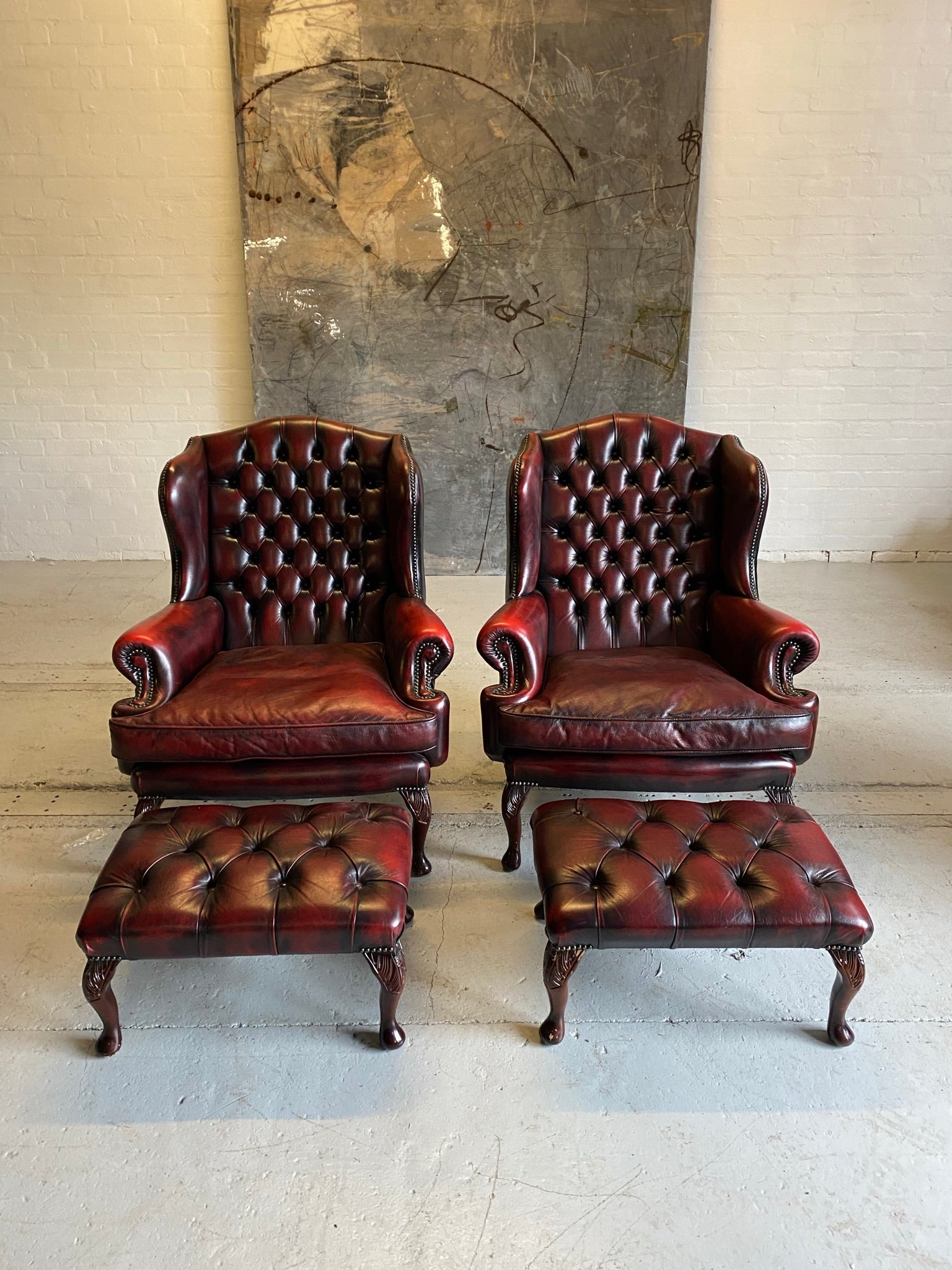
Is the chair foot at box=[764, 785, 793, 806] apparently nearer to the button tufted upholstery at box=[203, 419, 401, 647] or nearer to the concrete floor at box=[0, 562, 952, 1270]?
the concrete floor at box=[0, 562, 952, 1270]

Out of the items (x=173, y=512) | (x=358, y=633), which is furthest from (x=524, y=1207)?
(x=173, y=512)

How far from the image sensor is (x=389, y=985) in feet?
5.80

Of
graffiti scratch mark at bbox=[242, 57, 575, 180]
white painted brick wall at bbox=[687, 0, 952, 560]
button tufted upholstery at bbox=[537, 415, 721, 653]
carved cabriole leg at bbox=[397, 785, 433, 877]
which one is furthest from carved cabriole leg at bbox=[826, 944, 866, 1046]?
graffiti scratch mark at bbox=[242, 57, 575, 180]

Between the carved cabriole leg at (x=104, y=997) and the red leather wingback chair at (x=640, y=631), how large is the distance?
1010 millimetres

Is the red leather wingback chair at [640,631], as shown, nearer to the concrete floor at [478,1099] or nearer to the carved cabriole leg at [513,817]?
the carved cabriole leg at [513,817]

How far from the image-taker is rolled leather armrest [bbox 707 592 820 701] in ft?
7.71

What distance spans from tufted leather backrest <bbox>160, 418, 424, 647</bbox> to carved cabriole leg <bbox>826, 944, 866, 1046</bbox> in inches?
62.1

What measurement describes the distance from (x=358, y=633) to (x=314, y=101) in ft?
8.83

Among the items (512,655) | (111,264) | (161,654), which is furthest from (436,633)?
(111,264)

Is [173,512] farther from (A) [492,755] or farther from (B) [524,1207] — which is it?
(B) [524,1207]

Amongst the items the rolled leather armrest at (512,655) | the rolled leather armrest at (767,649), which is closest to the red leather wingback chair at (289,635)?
the rolled leather armrest at (512,655)

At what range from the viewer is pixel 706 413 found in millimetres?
4559

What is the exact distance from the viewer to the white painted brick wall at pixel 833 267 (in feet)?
13.3

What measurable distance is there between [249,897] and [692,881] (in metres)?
0.87
